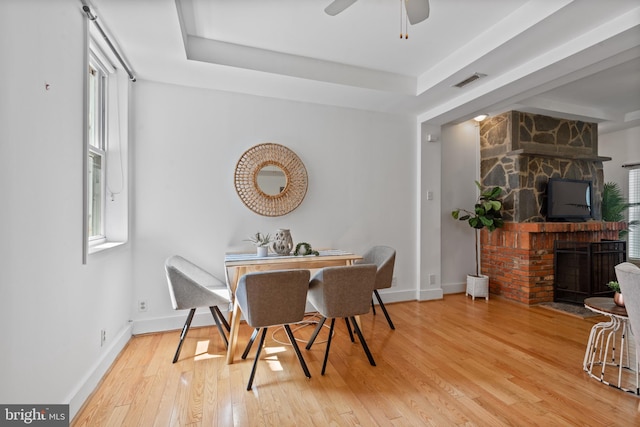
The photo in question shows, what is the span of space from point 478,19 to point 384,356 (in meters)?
2.75

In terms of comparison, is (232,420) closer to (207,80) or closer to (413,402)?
(413,402)

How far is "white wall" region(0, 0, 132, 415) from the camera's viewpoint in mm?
1240

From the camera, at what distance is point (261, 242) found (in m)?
3.04

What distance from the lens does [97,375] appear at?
2.06m

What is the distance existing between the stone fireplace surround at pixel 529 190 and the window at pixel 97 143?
4704mm

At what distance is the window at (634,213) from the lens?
16.6 ft

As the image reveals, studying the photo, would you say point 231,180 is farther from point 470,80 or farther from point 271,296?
point 470,80

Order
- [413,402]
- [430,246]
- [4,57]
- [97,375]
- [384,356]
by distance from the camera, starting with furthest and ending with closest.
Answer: [430,246] → [384,356] → [97,375] → [413,402] → [4,57]

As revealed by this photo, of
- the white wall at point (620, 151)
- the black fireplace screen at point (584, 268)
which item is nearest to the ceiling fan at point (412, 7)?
the black fireplace screen at point (584, 268)

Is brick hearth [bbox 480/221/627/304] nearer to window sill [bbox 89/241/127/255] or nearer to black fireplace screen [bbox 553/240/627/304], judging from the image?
black fireplace screen [bbox 553/240/627/304]

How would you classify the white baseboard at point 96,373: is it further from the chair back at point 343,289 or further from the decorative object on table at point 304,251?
the decorative object on table at point 304,251

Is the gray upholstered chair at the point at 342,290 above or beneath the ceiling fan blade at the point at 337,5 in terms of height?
beneath

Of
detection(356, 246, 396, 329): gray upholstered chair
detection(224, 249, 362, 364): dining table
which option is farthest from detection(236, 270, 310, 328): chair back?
detection(356, 246, 396, 329): gray upholstered chair

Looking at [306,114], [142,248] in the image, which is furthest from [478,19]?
[142,248]
